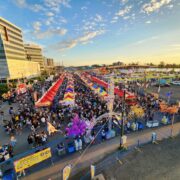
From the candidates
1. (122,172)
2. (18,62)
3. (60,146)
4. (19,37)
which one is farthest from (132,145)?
(19,37)

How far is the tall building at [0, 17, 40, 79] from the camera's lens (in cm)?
5169

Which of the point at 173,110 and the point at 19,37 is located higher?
the point at 19,37

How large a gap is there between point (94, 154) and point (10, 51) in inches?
2398

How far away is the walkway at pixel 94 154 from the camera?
920 centimetres

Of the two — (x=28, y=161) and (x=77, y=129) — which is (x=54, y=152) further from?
(x=28, y=161)

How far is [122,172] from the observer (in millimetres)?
9070

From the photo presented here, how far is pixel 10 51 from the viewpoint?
5700 cm

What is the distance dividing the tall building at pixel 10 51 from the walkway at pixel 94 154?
52.9 m

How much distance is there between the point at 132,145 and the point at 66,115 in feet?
34.6

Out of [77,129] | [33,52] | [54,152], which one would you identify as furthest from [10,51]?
[54,152]

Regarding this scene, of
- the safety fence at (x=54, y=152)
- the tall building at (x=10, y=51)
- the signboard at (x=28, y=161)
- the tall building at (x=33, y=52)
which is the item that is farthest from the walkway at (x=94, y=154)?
the tall building at (x=33, y=52)

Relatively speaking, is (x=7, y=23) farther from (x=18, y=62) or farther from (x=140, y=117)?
(x=140, y=117)

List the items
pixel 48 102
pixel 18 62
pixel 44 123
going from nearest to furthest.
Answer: pixel 44 123, pixel 48 102, pixel 18 62

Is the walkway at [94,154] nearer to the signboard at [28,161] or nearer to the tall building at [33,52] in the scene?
the signboard at [28,161]
